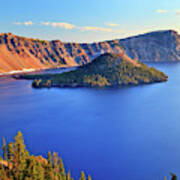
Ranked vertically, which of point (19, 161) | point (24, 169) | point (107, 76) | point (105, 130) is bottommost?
point (105, 130)

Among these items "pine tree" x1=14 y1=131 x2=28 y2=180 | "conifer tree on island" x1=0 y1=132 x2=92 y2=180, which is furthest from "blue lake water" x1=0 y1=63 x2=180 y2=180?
"pine tree" x1=14 y1=131 x2=28 y2=180

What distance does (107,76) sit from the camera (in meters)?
149

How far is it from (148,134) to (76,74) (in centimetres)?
10349

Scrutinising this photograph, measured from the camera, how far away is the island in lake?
470 ft

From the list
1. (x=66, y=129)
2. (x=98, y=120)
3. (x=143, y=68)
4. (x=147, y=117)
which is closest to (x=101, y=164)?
(x=66, y=129)

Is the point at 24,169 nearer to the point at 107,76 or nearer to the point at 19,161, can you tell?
the point at 19,161

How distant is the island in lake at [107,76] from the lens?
470 ft

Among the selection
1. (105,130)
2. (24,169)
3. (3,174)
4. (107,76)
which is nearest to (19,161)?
(24,169)

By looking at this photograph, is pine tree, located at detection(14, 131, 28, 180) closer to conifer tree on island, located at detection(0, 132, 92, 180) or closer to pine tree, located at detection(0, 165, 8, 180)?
conifer tree on island, located at detection(0, 132, 92, 180)

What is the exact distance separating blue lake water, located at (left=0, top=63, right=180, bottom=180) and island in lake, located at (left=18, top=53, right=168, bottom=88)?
110 ft

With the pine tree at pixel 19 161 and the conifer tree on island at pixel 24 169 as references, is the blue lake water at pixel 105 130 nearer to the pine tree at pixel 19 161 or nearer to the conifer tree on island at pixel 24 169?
the conifer tree on island at pixel 24 169

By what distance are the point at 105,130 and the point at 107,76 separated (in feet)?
294

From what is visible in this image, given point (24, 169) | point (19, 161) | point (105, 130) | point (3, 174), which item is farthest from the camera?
point (105, 130)

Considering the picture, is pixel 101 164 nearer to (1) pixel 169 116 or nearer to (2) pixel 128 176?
(2) pixel 128 176
